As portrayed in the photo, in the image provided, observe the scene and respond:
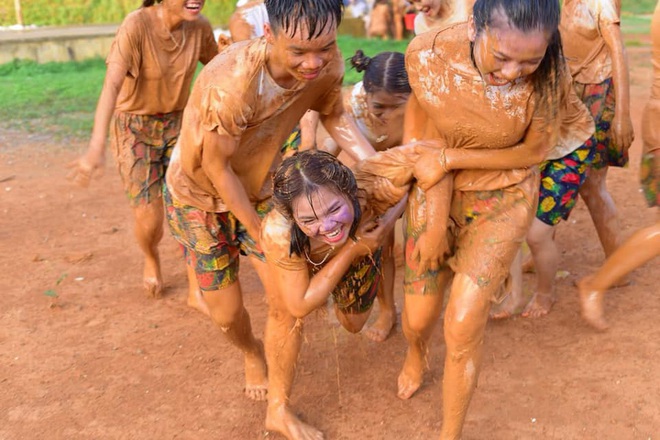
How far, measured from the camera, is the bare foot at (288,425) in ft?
10.2

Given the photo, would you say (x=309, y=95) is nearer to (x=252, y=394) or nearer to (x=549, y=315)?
(x=252, y=394)

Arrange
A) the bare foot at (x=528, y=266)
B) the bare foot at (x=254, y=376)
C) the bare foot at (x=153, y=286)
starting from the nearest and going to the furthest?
the bare foot at (x=254, y=376) → the bare foot at (x=153, y=286) → the bare foot at (x=528, y=266)

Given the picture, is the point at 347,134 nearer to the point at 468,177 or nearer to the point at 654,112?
the point at 468,177

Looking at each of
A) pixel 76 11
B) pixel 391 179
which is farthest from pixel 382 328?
pixel 76 11

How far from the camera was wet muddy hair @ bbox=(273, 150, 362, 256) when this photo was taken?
8.95 ft

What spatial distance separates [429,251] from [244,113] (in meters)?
0.87

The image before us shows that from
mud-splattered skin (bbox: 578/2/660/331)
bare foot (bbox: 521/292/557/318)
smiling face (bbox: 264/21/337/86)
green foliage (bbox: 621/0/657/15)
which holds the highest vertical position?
smiling face (bbox: 264/21/337/86)

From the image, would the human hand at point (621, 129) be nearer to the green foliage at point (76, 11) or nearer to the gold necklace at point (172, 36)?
the gold necklace at point (172, 36)

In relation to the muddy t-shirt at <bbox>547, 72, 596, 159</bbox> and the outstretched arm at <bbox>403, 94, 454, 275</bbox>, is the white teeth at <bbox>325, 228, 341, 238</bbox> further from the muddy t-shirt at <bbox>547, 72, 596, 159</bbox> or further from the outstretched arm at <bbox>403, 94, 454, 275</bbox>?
the muddy t-shirt at <bbox>547, 72, 596, 159</bbox>

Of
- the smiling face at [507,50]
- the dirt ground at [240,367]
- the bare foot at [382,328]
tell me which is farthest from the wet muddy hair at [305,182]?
the bare foot at [382,328]

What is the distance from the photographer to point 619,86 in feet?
13.1

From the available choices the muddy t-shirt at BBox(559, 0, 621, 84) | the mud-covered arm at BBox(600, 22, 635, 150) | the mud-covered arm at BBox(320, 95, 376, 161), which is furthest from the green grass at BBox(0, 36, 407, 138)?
the mud-covered arm at BBox(600, 22, 635, 150)

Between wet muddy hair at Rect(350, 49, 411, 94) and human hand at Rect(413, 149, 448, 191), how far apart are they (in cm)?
104

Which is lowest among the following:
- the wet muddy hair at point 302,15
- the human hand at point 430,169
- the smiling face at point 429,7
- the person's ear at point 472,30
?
the human hand at point 430,169
